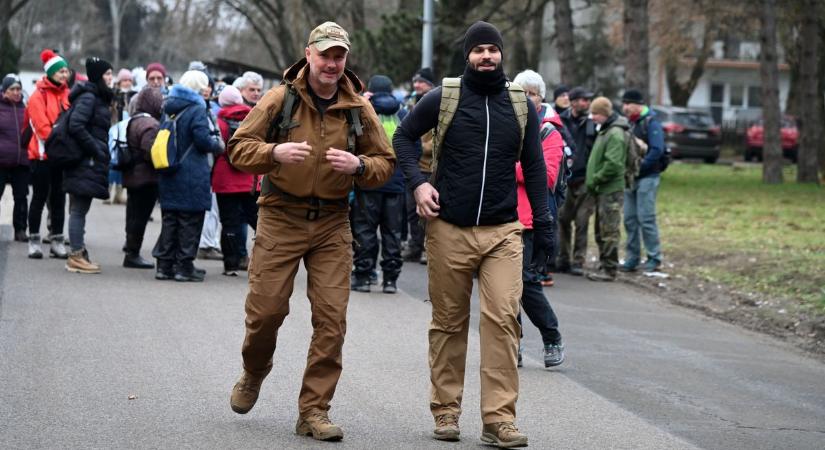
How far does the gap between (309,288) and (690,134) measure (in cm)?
3942

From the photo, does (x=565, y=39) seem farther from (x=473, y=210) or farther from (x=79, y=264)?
(x=473, y=210)

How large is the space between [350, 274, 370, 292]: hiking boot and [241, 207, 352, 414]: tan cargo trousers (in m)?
5.92

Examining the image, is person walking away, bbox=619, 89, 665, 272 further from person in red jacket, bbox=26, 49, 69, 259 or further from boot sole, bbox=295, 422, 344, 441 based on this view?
boot sole, bbox=295, 422, 344, 441

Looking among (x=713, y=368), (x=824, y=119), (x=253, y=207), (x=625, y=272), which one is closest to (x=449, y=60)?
(x=824, y=119)

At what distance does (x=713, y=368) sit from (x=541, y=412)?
8.30 feet

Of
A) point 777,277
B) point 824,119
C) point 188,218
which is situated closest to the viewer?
point 188,218

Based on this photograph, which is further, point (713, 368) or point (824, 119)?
point (824, 119)

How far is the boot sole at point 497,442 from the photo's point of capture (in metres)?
6.50

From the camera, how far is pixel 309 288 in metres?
6.78

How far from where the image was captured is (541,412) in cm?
763

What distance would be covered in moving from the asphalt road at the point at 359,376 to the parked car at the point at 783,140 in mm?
35628

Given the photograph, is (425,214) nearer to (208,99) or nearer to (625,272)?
(208,99)

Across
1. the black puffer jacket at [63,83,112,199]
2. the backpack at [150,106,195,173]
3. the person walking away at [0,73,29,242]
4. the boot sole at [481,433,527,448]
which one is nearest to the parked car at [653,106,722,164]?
the person walking away at [0,73,29,242]

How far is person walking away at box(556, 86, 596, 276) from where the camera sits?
15156 mm
